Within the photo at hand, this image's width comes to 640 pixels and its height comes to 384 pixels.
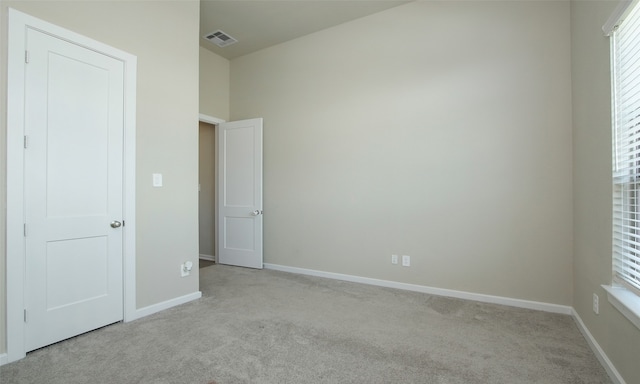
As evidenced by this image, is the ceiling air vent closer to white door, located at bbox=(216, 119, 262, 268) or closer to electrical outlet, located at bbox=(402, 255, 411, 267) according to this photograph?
white door, located at bbox=(216, 119, 262, 268)

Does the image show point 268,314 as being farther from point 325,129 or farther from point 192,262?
point 325,129

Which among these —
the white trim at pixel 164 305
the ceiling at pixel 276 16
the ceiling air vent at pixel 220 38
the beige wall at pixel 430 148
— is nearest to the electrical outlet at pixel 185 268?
the white trim at pixel 164 305

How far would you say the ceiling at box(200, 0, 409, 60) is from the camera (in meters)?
3.60

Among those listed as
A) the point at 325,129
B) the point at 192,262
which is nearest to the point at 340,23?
the point at 325,129

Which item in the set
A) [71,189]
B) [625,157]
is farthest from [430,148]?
[71,189]

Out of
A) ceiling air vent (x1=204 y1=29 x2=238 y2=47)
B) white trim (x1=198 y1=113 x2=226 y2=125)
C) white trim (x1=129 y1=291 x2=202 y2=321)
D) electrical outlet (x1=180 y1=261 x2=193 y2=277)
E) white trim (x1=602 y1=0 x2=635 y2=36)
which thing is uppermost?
ceiling air vent (x1=204 y1=29 x2=238 y2=47)

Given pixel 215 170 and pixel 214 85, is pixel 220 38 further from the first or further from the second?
pixel 215 170

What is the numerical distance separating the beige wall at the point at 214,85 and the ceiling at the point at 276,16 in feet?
1.12

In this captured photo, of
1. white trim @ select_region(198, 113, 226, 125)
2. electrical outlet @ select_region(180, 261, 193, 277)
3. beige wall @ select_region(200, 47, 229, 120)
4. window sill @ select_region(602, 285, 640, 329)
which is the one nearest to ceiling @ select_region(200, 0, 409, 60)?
beige wall @ select_region(200, 47, 229, 120)

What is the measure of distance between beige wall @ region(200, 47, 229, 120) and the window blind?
4.50 metres

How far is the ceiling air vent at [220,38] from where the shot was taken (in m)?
4.23

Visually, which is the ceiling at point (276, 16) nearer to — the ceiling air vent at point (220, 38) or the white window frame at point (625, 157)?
the ceiling air vent at point (220, 38)

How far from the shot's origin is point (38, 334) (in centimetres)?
222

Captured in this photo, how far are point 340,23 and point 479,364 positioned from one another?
12.8ft
